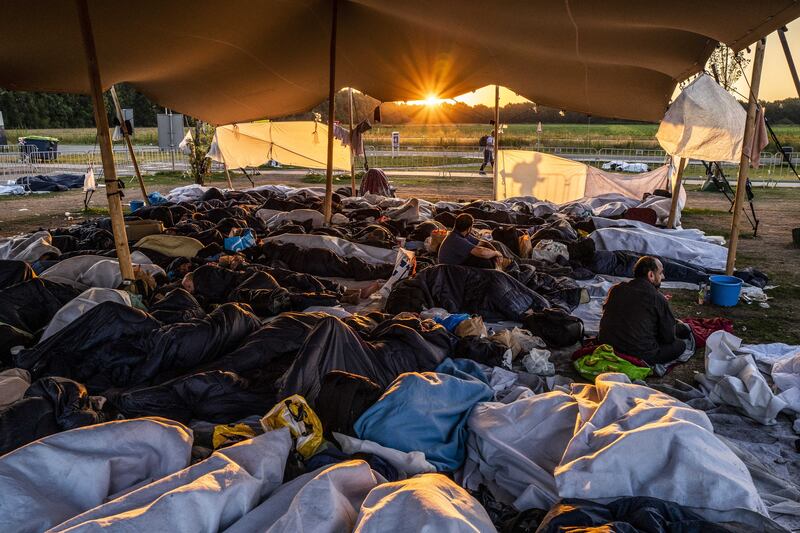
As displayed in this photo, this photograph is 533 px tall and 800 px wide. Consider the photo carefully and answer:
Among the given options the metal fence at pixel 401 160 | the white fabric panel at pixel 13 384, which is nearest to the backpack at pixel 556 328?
the white fabric panel at pixel 13 384

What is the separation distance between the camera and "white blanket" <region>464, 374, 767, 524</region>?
2387 millimetres

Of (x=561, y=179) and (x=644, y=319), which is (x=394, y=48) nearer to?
(x=644, y=319)

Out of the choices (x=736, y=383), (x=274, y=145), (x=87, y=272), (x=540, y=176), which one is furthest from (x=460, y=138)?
(x=736, y=383)

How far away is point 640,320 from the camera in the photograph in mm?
4742

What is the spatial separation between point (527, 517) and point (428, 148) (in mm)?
29212

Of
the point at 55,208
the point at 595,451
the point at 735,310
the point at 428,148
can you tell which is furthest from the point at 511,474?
the point at 428,148

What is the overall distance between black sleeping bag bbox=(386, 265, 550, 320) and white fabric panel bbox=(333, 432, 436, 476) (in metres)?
2.83

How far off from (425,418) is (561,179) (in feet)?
37.3

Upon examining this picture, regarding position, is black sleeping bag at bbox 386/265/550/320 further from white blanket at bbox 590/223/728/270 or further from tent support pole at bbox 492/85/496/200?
tent support pole at bbox 492/85/496/200

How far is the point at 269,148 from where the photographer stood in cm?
1755

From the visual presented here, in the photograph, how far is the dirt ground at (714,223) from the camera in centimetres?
591

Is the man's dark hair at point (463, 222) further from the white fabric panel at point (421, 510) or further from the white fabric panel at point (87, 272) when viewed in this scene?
the white fabric panel at point (421, 510)

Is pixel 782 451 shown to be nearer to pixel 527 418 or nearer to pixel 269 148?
pixel 527 418

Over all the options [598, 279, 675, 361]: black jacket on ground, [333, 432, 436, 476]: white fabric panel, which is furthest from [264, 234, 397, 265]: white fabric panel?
[333, 432, 436, 476]: white fabric panel
